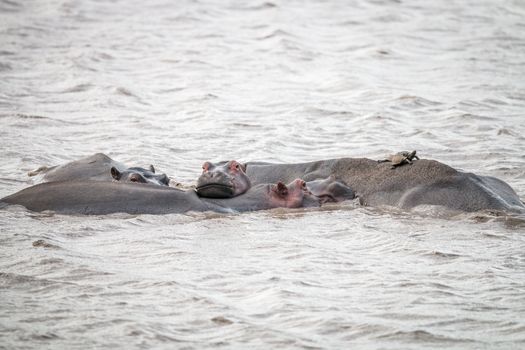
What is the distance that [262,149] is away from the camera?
38.9ft

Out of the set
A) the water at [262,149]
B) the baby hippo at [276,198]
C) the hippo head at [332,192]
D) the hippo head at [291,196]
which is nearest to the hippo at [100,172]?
the water at [262,149]

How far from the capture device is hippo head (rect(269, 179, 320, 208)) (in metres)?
9.02

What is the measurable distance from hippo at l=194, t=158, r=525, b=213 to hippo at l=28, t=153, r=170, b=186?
653mm

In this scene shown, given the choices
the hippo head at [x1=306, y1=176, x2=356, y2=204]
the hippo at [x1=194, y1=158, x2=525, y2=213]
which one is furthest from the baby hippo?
the hippo at [x1=194, y1=158, x2=525, y2=213]

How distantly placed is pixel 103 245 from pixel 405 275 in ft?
6.91

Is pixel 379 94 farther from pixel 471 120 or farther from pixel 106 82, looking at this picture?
pixel 106 82

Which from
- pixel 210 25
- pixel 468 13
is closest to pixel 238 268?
pixel 210 25

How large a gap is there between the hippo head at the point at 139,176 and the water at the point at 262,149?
78 cm

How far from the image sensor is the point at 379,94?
49.2 ft

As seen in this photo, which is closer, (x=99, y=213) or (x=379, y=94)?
(x=99, y=213)

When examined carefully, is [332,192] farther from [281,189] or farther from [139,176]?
[139,176]

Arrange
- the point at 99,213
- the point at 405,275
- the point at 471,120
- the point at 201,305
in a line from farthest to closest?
the point at 471,120, the point at 99,213, the point at 405,275, the point at 201,305

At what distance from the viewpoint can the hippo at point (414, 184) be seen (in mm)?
8570

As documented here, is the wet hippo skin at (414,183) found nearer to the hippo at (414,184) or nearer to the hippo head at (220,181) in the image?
the hippo at (414,184)
